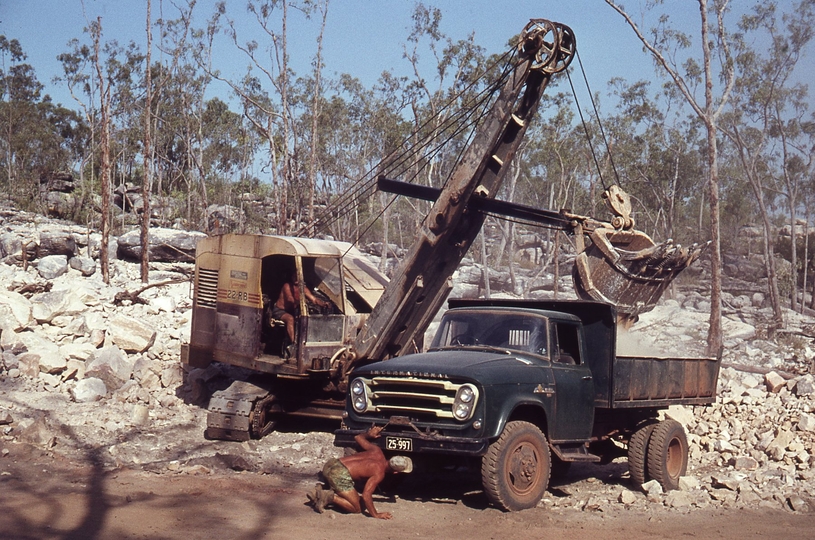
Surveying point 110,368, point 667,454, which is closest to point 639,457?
point 667,454

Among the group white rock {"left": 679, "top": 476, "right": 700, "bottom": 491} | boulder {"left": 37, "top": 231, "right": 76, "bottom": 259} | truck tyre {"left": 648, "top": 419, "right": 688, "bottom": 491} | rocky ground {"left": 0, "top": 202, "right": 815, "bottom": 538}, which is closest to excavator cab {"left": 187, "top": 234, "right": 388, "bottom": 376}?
rocky ground {"left": 0, "top": 202, "right": 815, "bottom": 538}

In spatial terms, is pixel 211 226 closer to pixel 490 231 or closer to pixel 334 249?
pixel 490 231

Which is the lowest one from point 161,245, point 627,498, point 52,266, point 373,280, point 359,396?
point 627,498

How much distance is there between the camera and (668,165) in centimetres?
4769

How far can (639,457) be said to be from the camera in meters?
9.70

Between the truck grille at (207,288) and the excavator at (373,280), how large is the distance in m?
0.02

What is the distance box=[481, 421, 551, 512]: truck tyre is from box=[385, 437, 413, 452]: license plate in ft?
2.34

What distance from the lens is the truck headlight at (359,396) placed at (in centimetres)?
835

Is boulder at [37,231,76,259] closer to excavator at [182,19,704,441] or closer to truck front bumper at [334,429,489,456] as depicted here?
excavator at [182,19,704,441]

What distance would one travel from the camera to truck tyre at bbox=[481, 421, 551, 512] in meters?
7.77

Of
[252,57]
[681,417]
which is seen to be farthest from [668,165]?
[681,417]

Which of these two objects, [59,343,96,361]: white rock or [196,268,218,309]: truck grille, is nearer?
[196,268,218,309]: truck grille

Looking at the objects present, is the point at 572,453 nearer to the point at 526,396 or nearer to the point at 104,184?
the point at 526,396

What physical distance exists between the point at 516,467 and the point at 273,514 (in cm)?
237
